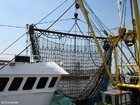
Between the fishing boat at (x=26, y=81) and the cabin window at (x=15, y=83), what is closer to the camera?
the fishing boat at (x=26, y=81)

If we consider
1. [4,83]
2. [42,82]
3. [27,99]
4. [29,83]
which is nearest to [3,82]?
[4,83]

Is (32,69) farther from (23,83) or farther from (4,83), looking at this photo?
(4,83)

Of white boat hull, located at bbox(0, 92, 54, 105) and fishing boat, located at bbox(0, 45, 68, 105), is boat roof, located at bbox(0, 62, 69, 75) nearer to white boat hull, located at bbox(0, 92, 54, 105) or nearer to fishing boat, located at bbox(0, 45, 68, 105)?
fishing boat, located at bbox(0, 45, 68, 105)

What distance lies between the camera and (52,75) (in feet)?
20.5

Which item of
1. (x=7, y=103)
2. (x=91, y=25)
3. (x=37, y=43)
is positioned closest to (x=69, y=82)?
(x=37, y=43)

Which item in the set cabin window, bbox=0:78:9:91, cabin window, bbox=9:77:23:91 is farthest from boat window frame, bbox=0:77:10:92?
cabin window, bbox=9:77:23:91

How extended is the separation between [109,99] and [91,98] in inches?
76.4

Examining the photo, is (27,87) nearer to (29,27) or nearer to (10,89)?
(10,89)

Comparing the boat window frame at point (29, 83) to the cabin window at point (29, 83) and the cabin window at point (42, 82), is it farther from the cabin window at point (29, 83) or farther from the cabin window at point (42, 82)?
the cabin window at point (42, 82)

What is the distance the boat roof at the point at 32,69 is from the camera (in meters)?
5.45

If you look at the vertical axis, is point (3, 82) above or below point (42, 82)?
above

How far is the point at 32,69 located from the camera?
586cm

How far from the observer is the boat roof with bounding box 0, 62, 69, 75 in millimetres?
5445

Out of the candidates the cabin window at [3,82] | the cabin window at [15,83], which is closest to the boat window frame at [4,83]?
the cabin window at [3,82]
